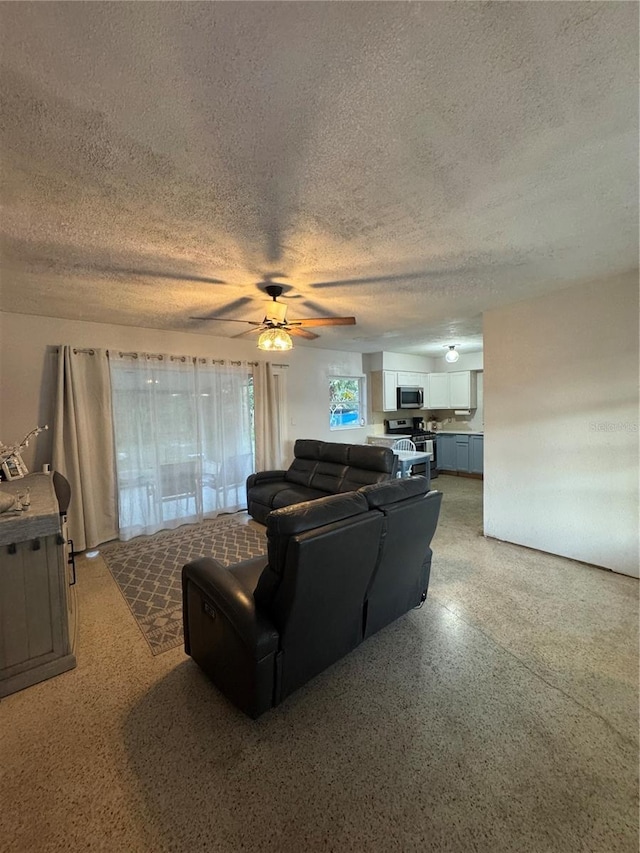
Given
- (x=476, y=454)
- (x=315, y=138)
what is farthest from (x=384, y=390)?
(x=315, y=138)

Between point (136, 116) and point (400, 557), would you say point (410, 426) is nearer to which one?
point (400, 557)

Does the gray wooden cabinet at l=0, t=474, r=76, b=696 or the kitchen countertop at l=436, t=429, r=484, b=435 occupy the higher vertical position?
the kitchen countertop at l=436, t=429, r=484, b=435

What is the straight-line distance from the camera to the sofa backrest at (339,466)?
396 cm

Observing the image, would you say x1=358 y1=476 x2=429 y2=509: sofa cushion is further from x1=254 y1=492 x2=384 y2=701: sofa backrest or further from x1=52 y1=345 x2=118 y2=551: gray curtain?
x1=52 y1=345 x2=118 y2=551: gray curtain

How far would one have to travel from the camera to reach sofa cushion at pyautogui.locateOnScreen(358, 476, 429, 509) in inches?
75.2

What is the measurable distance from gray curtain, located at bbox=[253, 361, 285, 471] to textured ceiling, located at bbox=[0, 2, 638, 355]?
2.51m

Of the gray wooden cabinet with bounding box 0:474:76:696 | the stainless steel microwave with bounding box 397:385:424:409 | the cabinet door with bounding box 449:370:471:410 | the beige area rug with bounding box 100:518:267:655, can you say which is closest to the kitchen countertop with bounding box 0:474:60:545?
the gray wooden cabinet with bounding box 0:474:76:696

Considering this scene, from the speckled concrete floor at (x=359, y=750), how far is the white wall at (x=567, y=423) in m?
0.95

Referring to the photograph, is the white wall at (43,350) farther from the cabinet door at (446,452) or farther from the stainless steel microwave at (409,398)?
the cabinet door at (446,452)

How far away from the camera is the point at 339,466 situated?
4.36 meters

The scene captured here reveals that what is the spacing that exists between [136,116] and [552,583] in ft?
12.8

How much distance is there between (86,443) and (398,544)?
3.44m

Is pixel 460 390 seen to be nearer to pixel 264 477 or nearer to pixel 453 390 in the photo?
pixel 453 390

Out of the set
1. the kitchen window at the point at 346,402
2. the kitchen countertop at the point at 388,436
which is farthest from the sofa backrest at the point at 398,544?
the kitchen countertop at the point at 388,436
